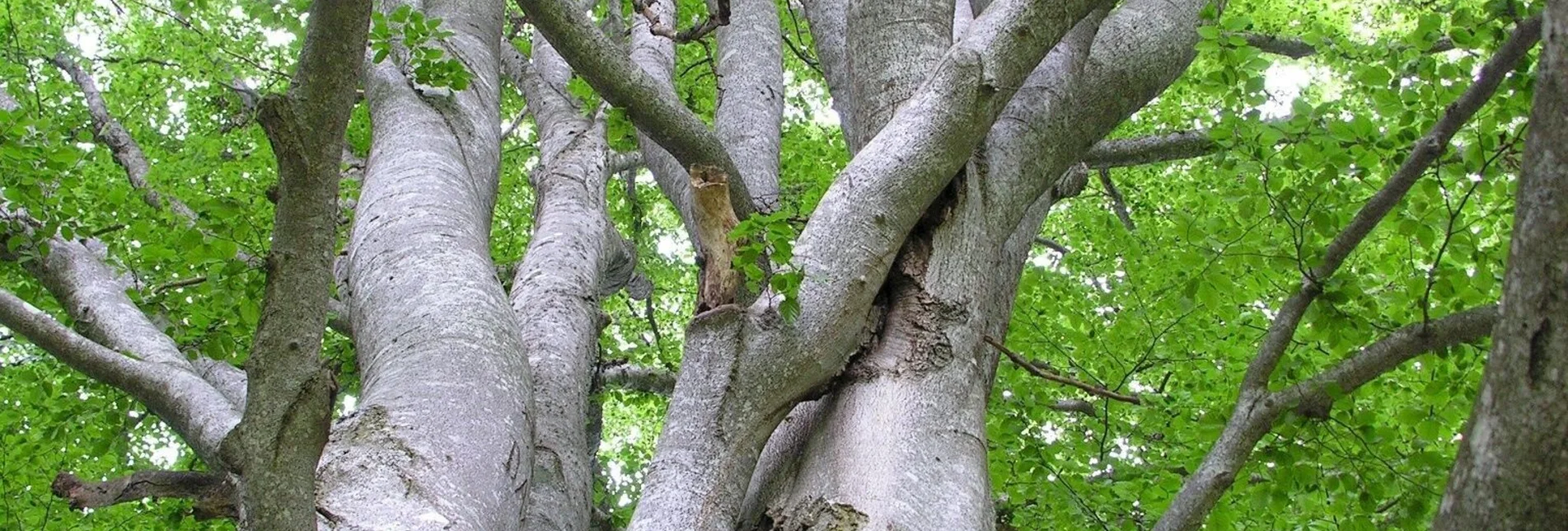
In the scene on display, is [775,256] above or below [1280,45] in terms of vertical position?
below

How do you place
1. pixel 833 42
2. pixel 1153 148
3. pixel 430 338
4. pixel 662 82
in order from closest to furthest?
pixel 430 338, pixel 662 82, pixel 833 42, pixel 1153 148

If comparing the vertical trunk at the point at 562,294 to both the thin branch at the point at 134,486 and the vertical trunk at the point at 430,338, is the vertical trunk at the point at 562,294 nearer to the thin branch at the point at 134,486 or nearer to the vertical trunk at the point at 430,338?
the vertical trunk at the point at 430,338

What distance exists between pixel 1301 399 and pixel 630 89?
2.27m

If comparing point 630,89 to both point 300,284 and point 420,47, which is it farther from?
point 300,284

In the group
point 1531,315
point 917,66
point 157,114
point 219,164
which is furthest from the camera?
point 157,114

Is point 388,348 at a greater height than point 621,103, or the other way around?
point 621,103

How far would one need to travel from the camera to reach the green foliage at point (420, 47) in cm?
371

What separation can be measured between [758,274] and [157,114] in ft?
31.3

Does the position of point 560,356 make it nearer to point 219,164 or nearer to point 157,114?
point 219,164

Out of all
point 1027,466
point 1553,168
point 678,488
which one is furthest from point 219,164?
point 1553,168

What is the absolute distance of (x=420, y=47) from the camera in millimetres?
3906

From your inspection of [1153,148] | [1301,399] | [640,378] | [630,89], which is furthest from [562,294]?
[1153,148]

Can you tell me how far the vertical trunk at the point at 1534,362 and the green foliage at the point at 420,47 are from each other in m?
3.14

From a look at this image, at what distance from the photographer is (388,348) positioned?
10.1 ft
